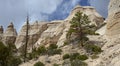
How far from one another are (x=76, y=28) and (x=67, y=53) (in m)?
6.82

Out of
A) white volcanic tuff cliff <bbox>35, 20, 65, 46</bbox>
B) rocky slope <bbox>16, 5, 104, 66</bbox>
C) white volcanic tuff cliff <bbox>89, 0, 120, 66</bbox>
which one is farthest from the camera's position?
white volcanic tuff cliff <bbox>35, 20, 65, 46</bbox>

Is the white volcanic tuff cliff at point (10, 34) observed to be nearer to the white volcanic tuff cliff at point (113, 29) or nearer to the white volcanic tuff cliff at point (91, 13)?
the white volcanic tuff cliff at point (91, 13)

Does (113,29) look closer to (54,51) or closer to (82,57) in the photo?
(82,57)

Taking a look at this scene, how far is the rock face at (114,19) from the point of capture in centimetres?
4272

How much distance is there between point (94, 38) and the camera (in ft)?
160

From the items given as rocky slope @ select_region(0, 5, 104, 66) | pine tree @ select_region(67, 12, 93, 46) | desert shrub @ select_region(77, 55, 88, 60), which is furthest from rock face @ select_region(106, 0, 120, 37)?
rocky slope @ select_region(0, 5, 104, 66)

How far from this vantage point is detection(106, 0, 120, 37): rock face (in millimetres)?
42719

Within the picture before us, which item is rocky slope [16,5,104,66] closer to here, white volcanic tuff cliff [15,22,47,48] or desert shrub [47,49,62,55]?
white volcanic tuff cliff [15,22,47,48]

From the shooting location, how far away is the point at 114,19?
43938mm

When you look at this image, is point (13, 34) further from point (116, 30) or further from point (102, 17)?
point (116, 30)

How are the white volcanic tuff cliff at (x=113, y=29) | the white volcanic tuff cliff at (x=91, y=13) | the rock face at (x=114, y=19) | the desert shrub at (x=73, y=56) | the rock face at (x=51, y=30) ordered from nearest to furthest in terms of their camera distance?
the white volcanic tuff cliff at (x=113, y=29), the desert shrub at (x=73, y=56), the rock face at (x=114, y=19), the white volcanic tuff cliff at (x=91, y=13), the rock face at (x=51, y=30)

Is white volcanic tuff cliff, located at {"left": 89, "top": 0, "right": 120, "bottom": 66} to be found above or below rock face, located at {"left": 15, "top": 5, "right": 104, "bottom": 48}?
above

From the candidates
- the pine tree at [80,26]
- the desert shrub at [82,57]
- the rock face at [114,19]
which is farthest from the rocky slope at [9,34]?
the desert shrub at [82,57]

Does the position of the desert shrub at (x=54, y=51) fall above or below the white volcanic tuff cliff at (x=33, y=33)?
above
